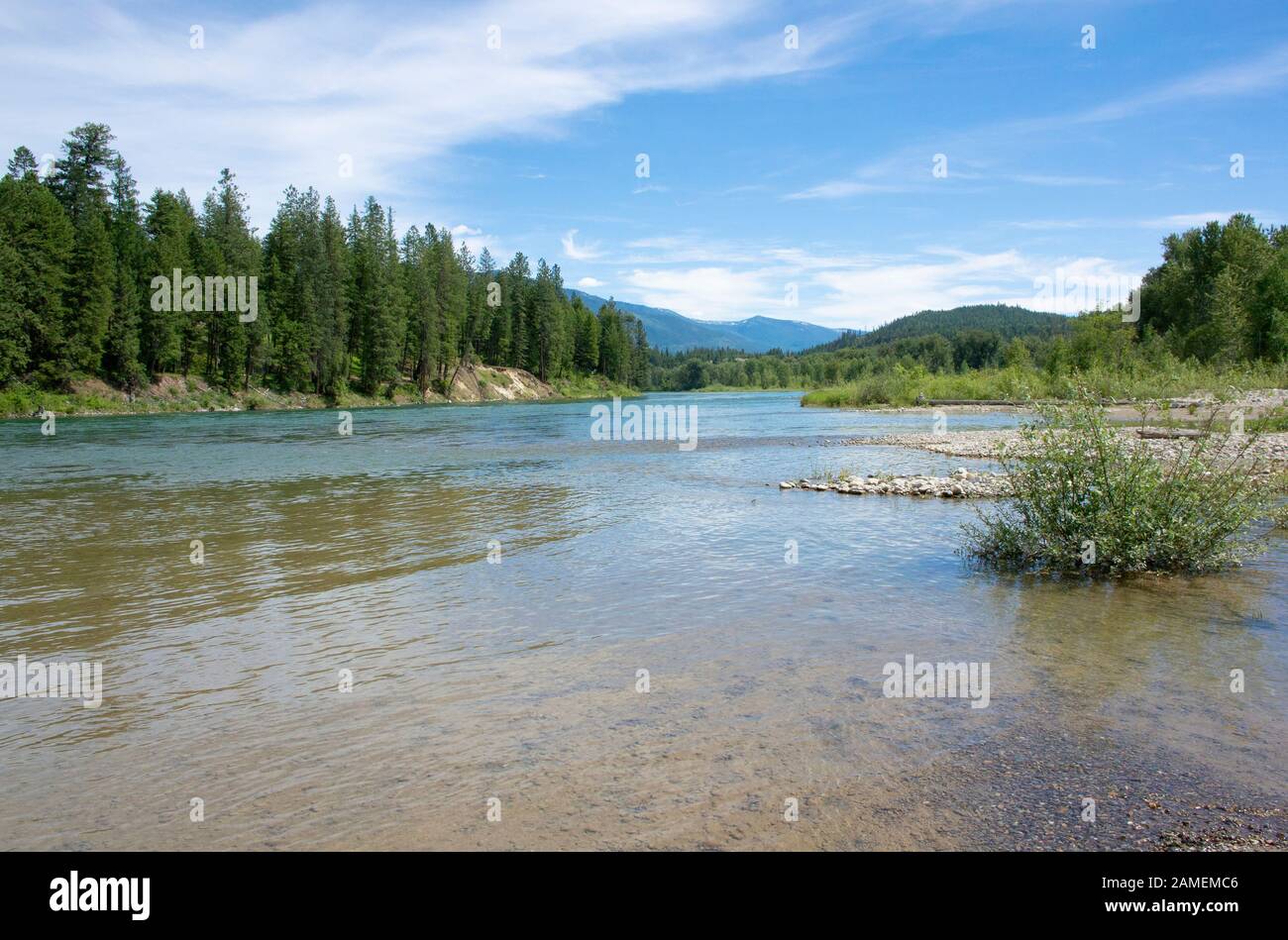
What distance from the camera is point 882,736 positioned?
7.07 meters

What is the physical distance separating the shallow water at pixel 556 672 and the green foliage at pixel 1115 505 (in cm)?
60

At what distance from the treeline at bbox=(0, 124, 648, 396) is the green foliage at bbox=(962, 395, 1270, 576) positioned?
238ft

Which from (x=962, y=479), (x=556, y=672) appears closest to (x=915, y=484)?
(x=962, y=479)

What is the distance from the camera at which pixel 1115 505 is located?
1275 centimetres

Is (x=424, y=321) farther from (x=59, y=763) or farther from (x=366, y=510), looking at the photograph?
(x=59, y=763)

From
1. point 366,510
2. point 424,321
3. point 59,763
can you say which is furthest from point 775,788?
point 424,321

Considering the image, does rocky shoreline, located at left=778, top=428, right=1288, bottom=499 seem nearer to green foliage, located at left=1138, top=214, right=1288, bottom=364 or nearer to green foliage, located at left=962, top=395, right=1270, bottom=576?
green foliage, located at left=962, top=395, right=1270, bottom=576

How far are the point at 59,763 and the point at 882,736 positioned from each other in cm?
710

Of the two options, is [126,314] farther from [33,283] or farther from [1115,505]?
[1115,505]

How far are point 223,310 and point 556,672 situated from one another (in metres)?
85.1

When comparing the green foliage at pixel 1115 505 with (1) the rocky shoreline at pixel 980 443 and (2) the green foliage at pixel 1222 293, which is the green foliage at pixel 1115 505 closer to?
(1) the rocky shoreline at pixel 980 443

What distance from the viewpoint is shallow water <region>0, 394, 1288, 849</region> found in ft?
19.2

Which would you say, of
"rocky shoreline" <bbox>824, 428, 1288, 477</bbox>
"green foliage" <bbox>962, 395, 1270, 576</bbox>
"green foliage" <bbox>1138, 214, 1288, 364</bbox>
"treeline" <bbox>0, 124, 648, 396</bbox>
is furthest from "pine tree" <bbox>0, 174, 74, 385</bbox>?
"green foliage" <bbox>1138, 214, 1288, 364</bbox>
